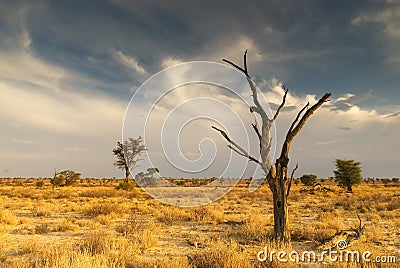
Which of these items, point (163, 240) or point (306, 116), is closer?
point (306, 116)

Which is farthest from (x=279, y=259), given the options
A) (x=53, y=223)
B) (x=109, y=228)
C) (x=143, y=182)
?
(x=143, y=182)

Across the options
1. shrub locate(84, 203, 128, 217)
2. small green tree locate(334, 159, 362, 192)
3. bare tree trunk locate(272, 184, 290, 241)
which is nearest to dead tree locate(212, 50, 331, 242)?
bare tree trunk locate(272, 184, 290, 241)

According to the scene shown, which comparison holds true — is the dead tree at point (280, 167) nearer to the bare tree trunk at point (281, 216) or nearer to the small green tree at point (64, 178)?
the bare tree trunk at point (281, 216)

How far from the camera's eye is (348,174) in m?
43.0

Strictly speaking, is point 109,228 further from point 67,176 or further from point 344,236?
point 67,176

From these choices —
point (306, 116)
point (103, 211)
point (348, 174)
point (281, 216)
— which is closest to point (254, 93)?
point (306, 116)

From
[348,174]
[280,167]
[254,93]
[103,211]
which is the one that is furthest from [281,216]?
[348,174]

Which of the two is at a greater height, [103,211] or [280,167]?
[280,167]

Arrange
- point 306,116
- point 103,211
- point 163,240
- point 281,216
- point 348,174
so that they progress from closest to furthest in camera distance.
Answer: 1. point 306,116
2. point 281,216
3. point 163,240
4. point 103,211
5. point 348,174

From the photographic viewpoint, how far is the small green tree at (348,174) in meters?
42.6

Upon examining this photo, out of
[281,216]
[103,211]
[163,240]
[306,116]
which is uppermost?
[306,116]

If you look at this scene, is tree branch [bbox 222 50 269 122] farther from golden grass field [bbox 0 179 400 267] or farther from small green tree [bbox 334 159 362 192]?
small green tree [bbox 334 159 362 192]

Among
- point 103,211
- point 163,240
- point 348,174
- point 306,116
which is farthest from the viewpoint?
→ point 348,174

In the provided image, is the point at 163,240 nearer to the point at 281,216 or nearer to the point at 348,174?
the point at 281,216
